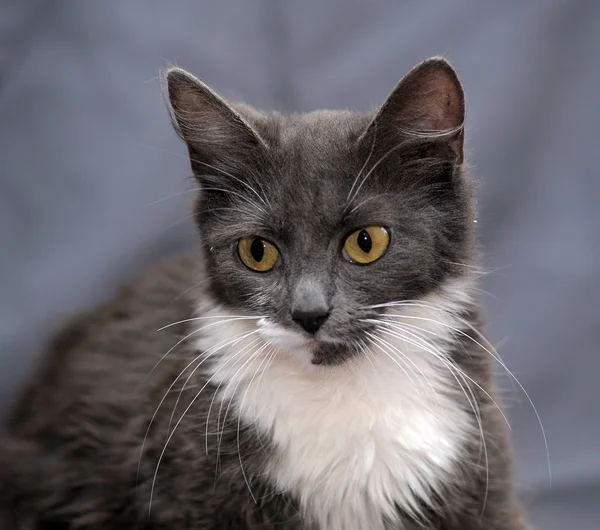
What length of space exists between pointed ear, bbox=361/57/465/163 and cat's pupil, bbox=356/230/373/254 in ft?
0.52

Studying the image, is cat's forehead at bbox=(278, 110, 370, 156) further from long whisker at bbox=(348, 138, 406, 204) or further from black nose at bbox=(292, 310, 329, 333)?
black nose at bbox=(292, 310, 329, 333)

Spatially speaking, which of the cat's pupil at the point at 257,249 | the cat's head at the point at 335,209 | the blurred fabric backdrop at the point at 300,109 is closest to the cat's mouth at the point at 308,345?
the cat's head at the point at 335,209

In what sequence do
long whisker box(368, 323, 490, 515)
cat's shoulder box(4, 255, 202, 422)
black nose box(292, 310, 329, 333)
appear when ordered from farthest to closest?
cat's shoulder box(4, 255, 202, 422) < long whisker box(368, 323, 490, 515) < black nose box(292, 310, 329, 333)

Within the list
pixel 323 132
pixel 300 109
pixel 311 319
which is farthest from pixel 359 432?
pixel 300 109

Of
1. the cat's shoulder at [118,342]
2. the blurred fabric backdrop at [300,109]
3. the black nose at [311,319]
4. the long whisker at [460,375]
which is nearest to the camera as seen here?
the black nose at [311,319]

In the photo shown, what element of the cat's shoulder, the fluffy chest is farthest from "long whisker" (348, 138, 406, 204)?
the cat's shoulder

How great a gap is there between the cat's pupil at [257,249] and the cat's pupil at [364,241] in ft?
0.56

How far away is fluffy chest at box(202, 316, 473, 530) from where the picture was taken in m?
1.44

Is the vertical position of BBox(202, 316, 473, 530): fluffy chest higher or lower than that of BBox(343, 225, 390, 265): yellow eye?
Answer: lower

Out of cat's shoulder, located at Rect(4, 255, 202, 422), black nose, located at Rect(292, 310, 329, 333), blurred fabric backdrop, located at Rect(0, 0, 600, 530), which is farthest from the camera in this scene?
blurred fabric backdrop, located at Rect(0, 0, 600, 530)

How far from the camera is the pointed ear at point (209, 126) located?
4.63 ft

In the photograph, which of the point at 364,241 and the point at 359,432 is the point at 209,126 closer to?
the point at 364,241

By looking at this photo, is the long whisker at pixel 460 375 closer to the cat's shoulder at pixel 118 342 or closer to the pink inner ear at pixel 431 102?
the pink inner ear at pixel 431 102

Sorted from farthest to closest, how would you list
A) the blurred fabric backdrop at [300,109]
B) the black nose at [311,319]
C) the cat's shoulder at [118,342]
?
the blurred fabric backdrop at [300,109] < the cat's shoulder at [118,342] < the black nose at [311,319]
